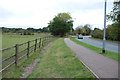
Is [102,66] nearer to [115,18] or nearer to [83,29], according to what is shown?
[115,18]

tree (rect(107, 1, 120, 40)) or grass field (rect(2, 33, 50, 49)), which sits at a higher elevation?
tree (rect(107, 1, 120, 40))

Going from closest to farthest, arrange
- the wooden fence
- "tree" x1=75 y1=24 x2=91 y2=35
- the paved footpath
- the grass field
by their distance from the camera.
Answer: the paved footpath, the wooden fence, the grass field, "tree" x1=75 y1=24 x2=91 y2=35

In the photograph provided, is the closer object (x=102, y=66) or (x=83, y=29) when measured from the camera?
(x=102, y=66)

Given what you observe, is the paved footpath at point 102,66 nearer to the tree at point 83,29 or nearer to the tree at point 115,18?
the tree at point 115,18

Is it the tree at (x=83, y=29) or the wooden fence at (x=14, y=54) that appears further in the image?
the tree at (x=83, y=29)

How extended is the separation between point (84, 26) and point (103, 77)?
10575cm

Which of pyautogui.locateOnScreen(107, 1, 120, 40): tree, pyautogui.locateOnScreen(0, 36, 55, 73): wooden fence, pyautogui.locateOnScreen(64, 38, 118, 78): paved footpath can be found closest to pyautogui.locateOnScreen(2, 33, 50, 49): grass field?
pyautogui.locateOnScreen(0, 36, 55, 73): wooden fence

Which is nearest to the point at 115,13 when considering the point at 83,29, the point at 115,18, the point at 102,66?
the point at 115,18

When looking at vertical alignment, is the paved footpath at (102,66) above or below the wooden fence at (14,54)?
below

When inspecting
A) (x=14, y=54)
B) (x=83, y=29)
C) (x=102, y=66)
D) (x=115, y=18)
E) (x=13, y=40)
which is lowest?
(x=102, y=66)

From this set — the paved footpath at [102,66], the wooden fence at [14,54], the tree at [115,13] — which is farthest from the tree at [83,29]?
the paved footpath at [102,66]

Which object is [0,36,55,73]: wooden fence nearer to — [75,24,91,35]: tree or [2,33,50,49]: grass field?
[2,33,50,49]: grass field

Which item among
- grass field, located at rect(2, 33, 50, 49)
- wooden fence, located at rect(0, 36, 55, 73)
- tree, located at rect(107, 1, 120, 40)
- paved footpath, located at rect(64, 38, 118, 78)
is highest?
tree, located at rect(107, 1, 120, 40)

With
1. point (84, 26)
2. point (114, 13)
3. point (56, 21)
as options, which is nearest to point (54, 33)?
point (56, 21)
